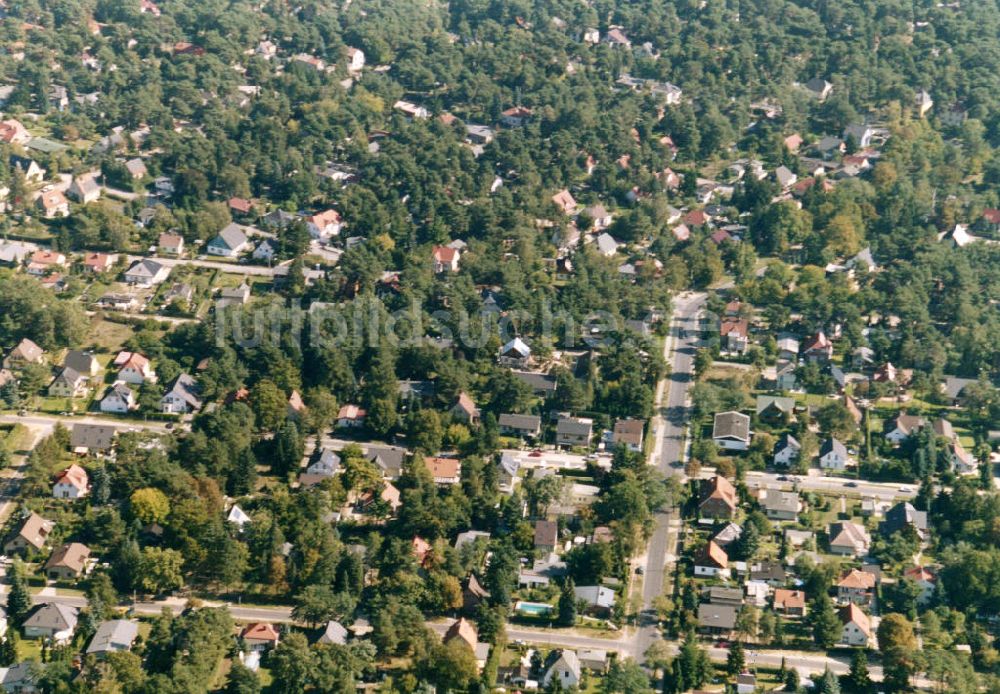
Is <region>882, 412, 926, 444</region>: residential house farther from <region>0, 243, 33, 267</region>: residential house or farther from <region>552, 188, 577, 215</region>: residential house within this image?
<region>0, 243, 33, 267</region>: residential house

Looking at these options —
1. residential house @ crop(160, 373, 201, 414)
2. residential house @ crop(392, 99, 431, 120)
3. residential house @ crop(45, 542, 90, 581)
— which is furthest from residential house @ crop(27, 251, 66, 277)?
residential house @ crop(392, 99, 431, 120)

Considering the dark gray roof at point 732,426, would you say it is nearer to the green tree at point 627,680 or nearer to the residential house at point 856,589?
the residential house at point 856,589

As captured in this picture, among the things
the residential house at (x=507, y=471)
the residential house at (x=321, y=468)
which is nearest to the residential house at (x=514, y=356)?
the residential house at (x=507, y=471)

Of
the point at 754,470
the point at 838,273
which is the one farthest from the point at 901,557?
the point at 838,273

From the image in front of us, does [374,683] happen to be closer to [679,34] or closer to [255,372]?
[255,372]

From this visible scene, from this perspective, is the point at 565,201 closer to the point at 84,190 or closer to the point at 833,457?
the point at 84,190

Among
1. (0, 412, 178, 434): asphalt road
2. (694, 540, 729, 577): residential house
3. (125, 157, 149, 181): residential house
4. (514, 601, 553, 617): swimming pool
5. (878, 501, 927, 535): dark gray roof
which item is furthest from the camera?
(125, 157, 149, 181): residential house

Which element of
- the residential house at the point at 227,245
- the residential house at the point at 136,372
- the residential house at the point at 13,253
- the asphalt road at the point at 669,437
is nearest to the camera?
the asphalt road at the point at 669,437
